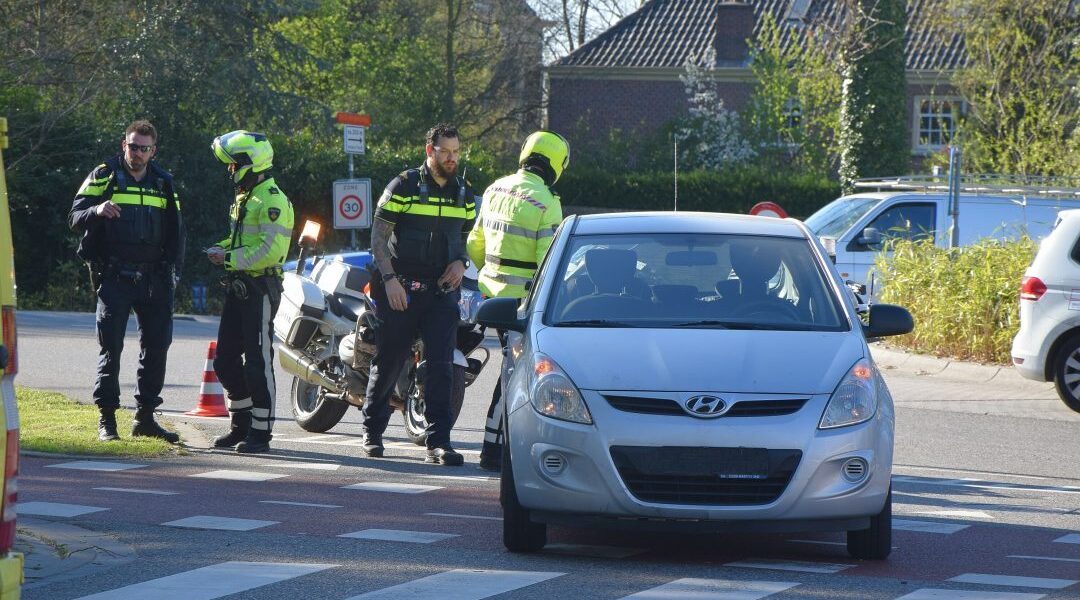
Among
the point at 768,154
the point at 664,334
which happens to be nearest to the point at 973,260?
the point at 664,334

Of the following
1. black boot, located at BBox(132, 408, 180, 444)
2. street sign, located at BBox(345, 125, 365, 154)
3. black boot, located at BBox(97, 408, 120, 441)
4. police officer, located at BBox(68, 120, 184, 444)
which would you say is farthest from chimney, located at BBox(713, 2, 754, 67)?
black boot, located at BBox(97, 408, 120, 441)

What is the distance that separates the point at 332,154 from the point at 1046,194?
1535cm

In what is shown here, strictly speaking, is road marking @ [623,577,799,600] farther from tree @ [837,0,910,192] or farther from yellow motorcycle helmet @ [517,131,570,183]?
tree @ [837,0,910,192]

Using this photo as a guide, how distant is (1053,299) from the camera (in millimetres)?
13555

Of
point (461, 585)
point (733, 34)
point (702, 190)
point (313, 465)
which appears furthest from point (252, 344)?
point (733, 34)

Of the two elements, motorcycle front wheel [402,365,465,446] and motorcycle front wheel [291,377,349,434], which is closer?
motorcycle front wheel [402,365,465,446]

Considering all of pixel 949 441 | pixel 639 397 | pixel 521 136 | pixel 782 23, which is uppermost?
pixel 782 23

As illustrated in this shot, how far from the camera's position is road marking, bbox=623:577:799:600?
6.29 meters

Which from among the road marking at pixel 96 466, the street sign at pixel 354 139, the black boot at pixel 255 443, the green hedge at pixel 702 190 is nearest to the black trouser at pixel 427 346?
the black boot at pixel 255 443

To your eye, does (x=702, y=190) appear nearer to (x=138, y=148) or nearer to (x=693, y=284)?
(x=138, y=148)

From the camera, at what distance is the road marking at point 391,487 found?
9055 millimetres

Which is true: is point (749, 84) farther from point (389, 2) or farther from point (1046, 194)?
point (1046, 194)

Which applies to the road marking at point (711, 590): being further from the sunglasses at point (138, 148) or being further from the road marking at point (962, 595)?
the sunglasses at point (138, 148)

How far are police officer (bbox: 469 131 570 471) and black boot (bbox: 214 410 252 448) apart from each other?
170cm
